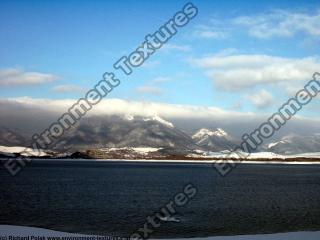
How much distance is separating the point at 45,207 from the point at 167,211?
11363 mm

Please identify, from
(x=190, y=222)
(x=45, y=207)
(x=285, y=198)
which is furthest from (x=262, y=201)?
(x=45, y=207)

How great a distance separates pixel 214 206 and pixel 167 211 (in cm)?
580

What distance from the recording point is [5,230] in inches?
912

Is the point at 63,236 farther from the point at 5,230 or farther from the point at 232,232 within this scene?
the point at 232,232

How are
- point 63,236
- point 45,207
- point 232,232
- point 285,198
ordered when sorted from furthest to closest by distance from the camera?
1. point 285,198
2. point 45,207
3. point 232,232
4. point 63,236

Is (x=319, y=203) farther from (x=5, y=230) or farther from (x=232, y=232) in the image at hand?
(x=5, y=230)

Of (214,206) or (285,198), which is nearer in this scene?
(214,206)

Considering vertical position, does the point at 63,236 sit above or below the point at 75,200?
below

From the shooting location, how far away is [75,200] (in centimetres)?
4722

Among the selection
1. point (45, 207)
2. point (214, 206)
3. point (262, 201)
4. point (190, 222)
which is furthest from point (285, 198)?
point (45, 207)

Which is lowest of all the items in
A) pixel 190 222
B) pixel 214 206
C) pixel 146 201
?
pixel 190 222

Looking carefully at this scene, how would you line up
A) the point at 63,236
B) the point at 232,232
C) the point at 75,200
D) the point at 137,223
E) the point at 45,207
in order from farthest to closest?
the point at 75,200 → the point at 45,207 → the point at 137,223 → the point at 232,232 → the point at 63,236

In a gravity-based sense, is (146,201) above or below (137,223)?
above

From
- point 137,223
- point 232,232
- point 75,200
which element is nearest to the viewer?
point 232,232
